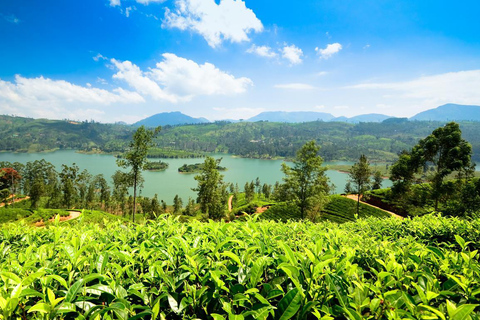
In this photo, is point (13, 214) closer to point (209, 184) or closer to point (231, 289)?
point (209, 184)

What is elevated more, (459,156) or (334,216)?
(459,156)

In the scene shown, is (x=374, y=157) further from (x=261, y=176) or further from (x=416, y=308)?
(x=416, y=308)


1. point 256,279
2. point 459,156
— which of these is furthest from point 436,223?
point 459,156

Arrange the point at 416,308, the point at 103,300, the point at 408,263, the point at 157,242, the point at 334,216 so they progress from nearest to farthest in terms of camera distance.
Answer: the point at 416,308
the point at 103,300
the point at 408,263
the point at 157,242
the point at 334,216

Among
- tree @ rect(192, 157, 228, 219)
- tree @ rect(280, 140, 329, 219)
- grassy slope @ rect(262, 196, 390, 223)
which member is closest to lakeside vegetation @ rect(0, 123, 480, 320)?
tree @ rect(280, 140, 329, 219)

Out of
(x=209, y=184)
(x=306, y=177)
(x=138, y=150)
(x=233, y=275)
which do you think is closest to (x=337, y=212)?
(x=306, y=177)

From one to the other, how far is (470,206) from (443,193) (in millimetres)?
5239

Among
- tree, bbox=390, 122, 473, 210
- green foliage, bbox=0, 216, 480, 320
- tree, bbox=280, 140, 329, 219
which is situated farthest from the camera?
tree, bbox=390, 122, 473, 210

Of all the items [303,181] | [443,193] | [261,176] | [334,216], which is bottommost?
[261,176]

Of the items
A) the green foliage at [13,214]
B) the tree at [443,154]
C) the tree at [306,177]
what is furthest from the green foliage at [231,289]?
the green foliage at [13,214]

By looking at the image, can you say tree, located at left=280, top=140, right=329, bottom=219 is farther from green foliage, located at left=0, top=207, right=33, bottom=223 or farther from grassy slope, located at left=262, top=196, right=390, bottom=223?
green foliage, located at left=0, top=207, right=33, bottom=223

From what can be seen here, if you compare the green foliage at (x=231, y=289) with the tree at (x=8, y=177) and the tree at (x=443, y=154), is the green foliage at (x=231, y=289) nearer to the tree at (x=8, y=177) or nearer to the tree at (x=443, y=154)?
the tree at (x=443, y=154)

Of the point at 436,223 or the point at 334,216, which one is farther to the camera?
the point at 334,216

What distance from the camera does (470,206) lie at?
65.9 ft
